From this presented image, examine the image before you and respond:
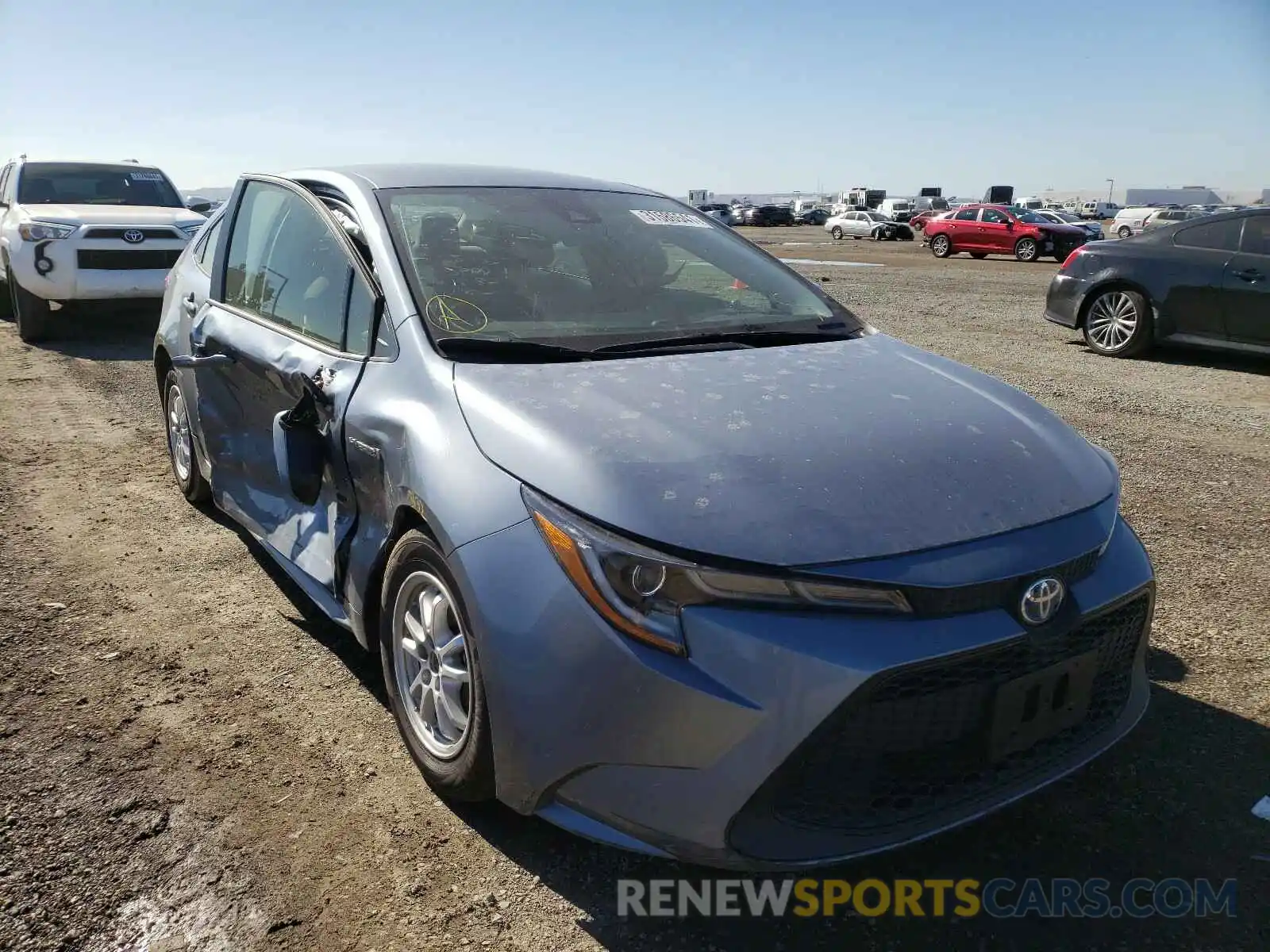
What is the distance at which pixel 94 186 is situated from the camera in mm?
10812

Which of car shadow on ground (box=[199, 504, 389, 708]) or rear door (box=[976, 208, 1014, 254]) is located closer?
car shadow on ground (box=[199, 504, 389, 708])

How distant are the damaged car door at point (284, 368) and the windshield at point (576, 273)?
24cm

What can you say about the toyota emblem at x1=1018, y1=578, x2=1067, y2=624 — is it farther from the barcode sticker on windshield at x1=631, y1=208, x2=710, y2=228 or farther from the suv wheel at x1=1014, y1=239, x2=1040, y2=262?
the suv wheel at x1=1014, y1=239, x2=1040, y2=262

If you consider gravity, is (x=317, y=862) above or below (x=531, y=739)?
below

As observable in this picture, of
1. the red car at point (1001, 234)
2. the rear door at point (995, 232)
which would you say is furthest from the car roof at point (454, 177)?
the rear door at point (995, 232)

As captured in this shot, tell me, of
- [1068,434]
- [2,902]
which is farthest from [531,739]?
[1068,434]

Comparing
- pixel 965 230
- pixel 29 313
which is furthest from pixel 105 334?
pixel 965 230

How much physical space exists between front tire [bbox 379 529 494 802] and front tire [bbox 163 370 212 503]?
7.63 feet

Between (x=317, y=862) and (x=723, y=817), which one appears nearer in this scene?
(x=723, y=817)

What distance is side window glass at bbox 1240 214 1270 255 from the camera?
8.09m

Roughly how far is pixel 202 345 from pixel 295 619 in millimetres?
1251

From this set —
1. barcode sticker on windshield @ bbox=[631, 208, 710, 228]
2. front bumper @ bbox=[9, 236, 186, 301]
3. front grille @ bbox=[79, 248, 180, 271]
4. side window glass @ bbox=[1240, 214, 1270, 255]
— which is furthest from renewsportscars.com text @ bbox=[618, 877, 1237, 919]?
front bumper @ bbox=[9, 236, 186, 301]

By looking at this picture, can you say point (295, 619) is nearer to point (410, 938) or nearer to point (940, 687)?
point (410, 938)

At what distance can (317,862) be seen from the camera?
2.32 m
